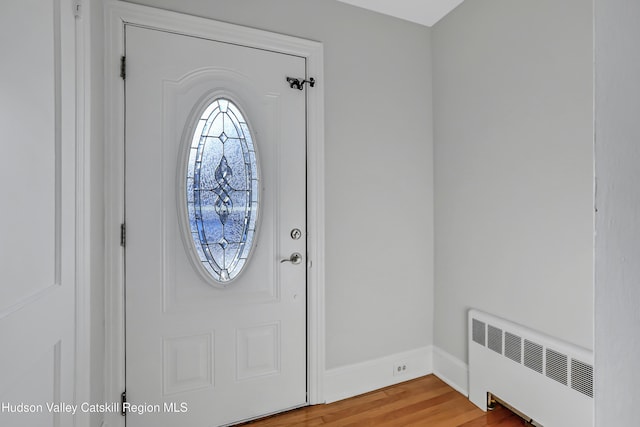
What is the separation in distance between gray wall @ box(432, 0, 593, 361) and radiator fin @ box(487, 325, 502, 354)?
0.10m

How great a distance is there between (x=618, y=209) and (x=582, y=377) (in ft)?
5.29

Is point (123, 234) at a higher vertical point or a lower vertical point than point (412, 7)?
lower

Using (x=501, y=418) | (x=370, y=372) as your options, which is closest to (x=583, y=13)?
(x=501, y=418)

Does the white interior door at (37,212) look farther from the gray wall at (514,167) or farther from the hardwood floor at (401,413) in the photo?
the gray wall at (514,167)

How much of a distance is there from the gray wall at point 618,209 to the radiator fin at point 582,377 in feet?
4.87

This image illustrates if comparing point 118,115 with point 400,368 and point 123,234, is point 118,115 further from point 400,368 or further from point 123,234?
point 400,368

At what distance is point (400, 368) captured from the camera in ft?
7.40

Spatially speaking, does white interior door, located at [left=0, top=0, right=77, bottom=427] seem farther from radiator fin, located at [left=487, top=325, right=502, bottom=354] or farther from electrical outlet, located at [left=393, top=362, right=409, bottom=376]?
radiator fin, located at [left=487, top=325, right=502, bottom=354]

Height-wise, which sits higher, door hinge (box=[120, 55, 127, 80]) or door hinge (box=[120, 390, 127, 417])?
door hinge (box=[120, 55, 127, 80])

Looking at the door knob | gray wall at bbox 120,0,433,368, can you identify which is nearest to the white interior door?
the door knob

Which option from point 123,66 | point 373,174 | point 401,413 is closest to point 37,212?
point 123,66

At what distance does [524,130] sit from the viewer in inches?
69.3

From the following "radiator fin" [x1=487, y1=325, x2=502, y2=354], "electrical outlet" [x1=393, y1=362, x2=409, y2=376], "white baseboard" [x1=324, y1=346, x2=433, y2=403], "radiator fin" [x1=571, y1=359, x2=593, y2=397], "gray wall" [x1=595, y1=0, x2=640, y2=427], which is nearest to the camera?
"gray wall" [x1=595, y1=0, x2=640, y2=427]

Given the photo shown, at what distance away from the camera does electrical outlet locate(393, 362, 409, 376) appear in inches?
88.1
